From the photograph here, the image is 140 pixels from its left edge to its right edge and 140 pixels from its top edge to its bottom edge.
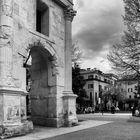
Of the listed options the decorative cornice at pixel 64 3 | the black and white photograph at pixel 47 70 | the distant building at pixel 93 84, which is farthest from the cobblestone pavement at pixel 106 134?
the distant building at pixel 93 84

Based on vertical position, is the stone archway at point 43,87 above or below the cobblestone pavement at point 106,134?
above

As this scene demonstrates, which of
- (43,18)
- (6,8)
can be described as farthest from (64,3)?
(6,8)

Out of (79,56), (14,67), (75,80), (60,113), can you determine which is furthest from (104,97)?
(14,67)

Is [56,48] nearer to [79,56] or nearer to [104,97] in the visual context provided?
[79,56]

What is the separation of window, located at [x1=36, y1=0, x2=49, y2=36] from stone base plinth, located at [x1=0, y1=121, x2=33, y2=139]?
6431 mm

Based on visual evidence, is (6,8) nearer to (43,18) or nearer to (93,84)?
(43,18)

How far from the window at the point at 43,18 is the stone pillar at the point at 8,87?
156 inches

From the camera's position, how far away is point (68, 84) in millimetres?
17141

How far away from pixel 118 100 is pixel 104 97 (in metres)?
4.11

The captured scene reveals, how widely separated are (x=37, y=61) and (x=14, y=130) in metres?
6.57

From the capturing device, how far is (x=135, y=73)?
2075 centimetres

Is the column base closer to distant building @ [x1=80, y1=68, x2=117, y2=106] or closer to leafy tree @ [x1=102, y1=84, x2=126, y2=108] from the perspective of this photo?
leafy tree @ [x1=102, y1=84, x2=126, y2=108]

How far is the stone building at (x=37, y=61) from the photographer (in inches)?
464

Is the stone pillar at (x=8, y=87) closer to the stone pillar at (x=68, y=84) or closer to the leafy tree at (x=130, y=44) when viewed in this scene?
the stone pillar at (x=68, y=84)
